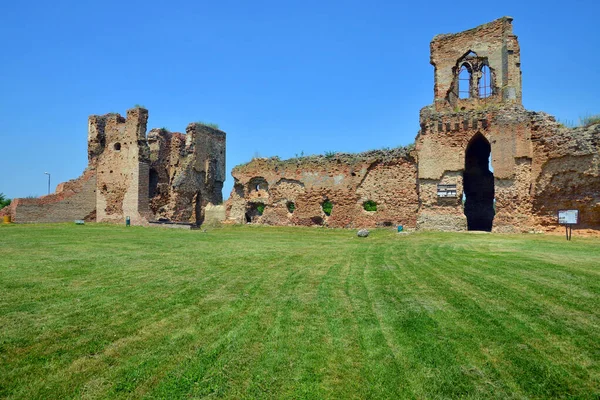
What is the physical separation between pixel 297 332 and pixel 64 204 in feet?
90.3

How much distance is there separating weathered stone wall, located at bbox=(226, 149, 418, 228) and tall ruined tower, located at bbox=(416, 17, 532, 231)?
1.65m

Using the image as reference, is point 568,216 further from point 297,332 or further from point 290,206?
point 290,206

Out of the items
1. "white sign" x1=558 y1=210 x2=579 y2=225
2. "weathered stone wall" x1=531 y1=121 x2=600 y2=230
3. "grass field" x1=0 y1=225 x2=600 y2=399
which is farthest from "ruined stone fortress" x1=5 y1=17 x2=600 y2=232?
"grass field" x1=0 y1=225 x2=600 y2=399

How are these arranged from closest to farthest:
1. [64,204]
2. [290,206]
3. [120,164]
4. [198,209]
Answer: [290,206] → [64,204] → [120,164] → [198,209]

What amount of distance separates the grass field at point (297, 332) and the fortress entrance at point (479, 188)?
16750 millimetres

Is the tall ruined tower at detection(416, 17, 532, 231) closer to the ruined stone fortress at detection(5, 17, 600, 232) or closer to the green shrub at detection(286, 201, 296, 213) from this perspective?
the ruined stone fortress at detection(5, 17, 600, 232)

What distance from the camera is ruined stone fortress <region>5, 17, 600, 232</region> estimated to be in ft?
59.8

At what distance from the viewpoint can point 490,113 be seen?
63.7 ft

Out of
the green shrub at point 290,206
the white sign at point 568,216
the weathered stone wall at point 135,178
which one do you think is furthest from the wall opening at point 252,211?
the white sign at point 568,216

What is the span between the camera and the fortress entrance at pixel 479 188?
23.7m

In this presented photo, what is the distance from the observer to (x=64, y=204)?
91.3 ft

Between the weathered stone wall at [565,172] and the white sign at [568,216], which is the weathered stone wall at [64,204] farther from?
the white sign at [568,216]

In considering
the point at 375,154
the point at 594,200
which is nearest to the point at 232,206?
the point at 375,154

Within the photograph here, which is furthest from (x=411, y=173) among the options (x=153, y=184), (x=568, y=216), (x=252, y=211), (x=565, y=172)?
(x=153, y=184)
